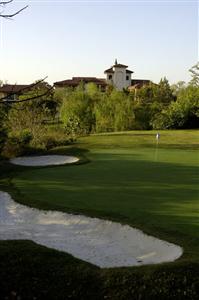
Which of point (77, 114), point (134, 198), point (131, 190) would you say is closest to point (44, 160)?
point (131, 190)

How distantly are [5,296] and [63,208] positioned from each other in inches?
274

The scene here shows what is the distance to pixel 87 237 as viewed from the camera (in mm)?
12008

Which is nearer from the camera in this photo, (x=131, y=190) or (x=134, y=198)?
(x=134, y=198)

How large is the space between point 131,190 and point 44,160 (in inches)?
419

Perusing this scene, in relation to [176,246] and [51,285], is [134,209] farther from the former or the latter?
[51,285]

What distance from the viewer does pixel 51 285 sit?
729 cm

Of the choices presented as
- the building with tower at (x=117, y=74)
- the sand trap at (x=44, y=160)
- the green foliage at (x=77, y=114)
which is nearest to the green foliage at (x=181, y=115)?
the green foliage at (x=77, y=114)

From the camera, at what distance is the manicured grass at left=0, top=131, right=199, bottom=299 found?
727 cm

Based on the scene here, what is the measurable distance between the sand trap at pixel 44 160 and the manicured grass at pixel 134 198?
1.00 metres

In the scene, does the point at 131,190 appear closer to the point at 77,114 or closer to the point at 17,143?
the point at 17,143

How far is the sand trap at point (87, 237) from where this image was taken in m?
10.2

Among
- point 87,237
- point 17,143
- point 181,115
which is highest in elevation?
point 181,115

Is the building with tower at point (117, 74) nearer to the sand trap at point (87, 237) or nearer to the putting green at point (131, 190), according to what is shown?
the putting green at point (131, 190)

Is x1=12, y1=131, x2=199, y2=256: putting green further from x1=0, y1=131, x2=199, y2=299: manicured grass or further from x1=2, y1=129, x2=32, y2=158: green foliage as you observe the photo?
x1=2, y1=129, x2=32, y2=158: green foliage
